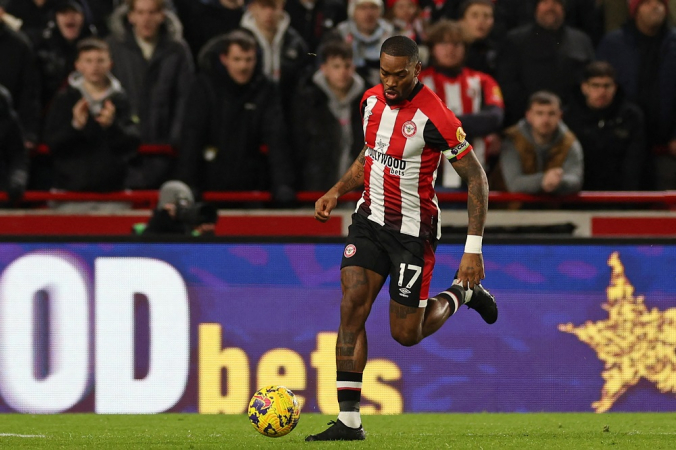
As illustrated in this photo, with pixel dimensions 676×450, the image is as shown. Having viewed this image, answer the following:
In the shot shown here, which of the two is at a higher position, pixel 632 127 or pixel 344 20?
pixel 344 20

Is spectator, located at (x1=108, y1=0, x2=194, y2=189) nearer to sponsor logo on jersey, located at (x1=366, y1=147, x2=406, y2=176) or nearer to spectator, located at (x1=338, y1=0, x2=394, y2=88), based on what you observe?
spectator, located at (x1=338, y1=0, x2=394, y2=88)

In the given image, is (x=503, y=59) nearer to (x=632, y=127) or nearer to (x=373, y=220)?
(x=632, y=127)

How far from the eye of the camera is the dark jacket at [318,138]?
9977 millimetres

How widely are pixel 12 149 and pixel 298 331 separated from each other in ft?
9.62

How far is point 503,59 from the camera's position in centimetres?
1061

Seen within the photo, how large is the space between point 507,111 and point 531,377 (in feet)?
9.70

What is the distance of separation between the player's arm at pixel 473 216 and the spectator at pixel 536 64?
4441mm

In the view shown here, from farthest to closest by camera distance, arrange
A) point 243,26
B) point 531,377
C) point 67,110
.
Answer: point 243,26 < point 67,110 < point 531,377

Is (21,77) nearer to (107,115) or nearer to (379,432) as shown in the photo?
(107,115)

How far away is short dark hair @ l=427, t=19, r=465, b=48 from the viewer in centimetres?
992

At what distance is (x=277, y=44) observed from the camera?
10406mm

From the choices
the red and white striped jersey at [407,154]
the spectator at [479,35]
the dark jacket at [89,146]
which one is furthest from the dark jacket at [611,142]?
the red and white striped jersey at [407,154]

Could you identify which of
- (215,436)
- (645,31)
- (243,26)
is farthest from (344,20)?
(215,436)

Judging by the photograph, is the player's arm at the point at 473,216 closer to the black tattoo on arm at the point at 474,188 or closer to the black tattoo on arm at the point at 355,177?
the black tattoo on arm at the point at 474,188
